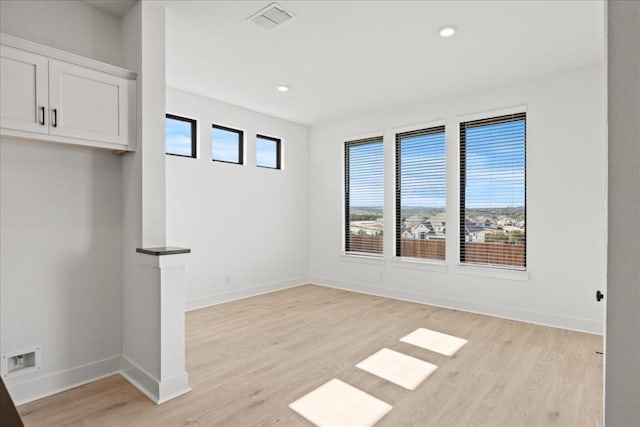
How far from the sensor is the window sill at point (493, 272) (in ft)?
13.5

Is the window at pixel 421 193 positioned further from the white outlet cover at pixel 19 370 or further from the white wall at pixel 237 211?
the white outlet cover at pixel 19 370

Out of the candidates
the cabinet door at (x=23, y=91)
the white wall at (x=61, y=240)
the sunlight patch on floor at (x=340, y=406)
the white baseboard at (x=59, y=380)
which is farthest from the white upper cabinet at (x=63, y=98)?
the sunlight patch on floor at (x=340, y=406)

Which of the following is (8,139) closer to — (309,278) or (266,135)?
(266,135)

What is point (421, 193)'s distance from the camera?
5.03 meters

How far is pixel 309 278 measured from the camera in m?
6.32

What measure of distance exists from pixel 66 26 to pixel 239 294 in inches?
147

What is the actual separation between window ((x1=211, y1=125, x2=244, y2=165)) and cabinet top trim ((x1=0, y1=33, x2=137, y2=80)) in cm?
233

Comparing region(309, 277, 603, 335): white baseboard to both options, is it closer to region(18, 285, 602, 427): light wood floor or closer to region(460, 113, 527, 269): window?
region(18, 285, 602, 427): light wood floor

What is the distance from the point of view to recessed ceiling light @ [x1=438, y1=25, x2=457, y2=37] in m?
2.93

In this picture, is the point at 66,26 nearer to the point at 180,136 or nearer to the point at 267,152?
the point at 180,136

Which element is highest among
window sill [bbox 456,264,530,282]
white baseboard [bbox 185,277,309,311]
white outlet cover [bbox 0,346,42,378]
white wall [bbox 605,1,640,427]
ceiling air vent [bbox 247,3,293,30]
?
ceiling air vent [bbox 247,3,293,30]

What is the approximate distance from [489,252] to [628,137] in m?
4.10

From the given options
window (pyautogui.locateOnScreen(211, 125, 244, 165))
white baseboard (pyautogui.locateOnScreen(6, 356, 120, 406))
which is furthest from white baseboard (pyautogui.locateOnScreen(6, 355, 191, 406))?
window (pyautogui.locateOnScreen(211, 125, 244, 165))

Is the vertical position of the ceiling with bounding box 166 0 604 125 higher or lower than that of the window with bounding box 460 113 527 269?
higher
